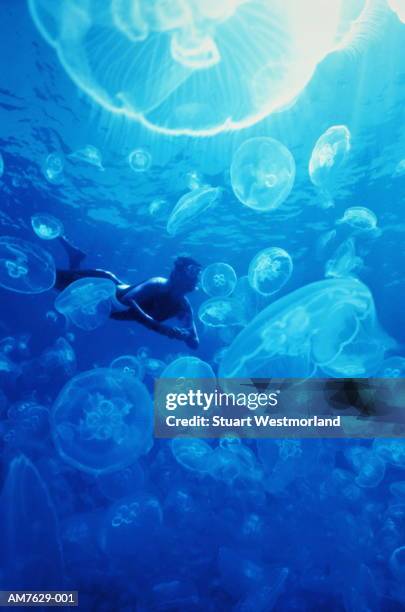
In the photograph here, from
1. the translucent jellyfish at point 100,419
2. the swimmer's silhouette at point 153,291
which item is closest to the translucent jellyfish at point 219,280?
the swimmer's silhouette at point 153,291

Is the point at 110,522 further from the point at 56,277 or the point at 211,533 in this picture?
the point at 56,277

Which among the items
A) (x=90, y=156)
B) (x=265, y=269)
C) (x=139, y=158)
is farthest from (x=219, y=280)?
(x=90, y=156)

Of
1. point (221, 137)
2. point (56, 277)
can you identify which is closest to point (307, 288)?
point (56, 277)

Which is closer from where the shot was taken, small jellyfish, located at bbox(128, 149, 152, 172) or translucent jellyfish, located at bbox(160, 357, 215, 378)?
translucent jellyfish, located at bbox(160, 357, 215, 378)

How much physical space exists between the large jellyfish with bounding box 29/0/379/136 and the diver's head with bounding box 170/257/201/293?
179cm

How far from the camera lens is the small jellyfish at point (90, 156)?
25.6 ft

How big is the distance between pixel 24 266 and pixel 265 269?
3493 mm

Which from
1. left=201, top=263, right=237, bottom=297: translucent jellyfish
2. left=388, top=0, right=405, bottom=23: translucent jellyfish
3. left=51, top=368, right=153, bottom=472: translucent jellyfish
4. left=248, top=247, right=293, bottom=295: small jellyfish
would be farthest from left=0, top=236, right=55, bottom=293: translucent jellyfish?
left=388, top=0, right=405, bottom=23: translucent jellyfish

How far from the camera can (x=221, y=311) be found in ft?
25.8

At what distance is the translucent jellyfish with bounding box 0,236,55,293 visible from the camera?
5070 millimetres

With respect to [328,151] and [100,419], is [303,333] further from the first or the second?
[328,151]

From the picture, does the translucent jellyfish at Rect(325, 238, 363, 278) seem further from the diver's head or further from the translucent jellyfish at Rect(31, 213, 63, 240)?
the translucent jellyfish at Rect(31, 213, 63, 240)

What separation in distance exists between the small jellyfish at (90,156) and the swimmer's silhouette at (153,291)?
3.40 meters

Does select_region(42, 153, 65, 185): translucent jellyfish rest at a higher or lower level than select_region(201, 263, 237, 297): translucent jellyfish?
higher
